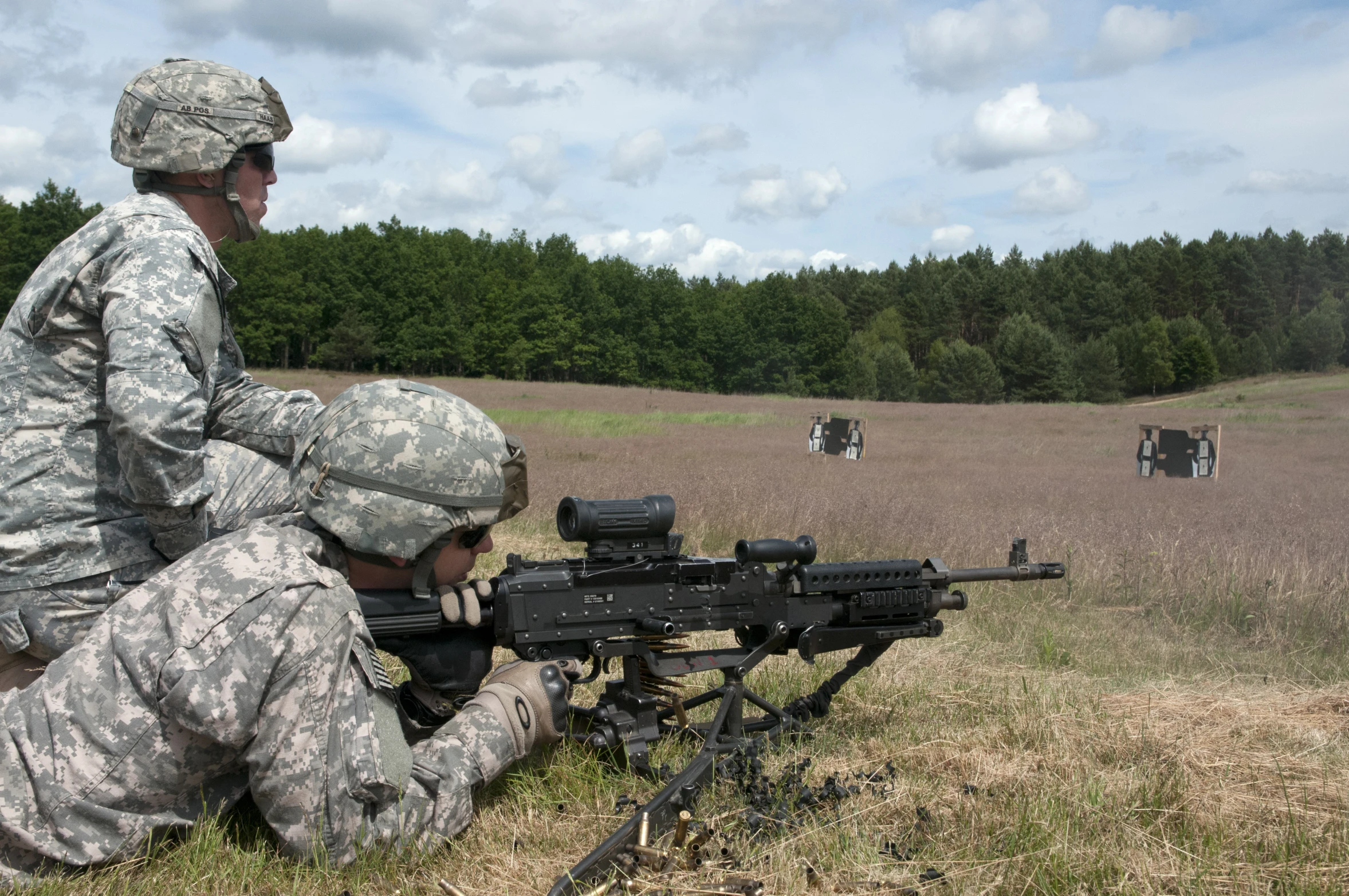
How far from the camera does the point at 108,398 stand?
11.9 ft

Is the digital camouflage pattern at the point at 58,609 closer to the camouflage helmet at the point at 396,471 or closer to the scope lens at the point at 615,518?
the camouflage helmet at the point at 396,471

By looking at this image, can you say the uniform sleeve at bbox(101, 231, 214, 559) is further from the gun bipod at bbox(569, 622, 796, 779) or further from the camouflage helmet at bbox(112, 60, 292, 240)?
the gun bipod at bbox(569, 622, 796, 779)

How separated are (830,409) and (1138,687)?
31.5 metres

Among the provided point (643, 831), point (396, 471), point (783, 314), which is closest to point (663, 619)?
point (643, 831)

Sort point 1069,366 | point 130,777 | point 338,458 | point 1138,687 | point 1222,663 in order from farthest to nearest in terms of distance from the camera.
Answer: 1. point 1069,366
2. point 1222,663
3. point 1138,687
4. point 338,458
5. point 130,777

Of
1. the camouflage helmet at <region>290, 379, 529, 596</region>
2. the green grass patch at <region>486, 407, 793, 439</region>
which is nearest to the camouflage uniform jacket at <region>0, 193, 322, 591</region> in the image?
the camouflage helmet at <region>290, 379, 529, 596</region>

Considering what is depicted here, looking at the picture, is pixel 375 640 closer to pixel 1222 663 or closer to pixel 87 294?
pixel 87 294

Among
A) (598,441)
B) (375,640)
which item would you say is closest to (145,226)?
(375,640)

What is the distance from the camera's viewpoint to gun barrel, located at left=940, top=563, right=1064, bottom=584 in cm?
487

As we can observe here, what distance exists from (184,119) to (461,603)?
2.46 meters

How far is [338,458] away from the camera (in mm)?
3414

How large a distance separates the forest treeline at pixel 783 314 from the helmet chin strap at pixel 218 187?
60994 millimetres

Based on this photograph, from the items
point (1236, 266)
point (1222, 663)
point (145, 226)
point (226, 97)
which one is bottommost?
point (1222, 663)

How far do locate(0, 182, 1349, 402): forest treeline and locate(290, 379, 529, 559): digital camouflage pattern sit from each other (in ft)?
200
